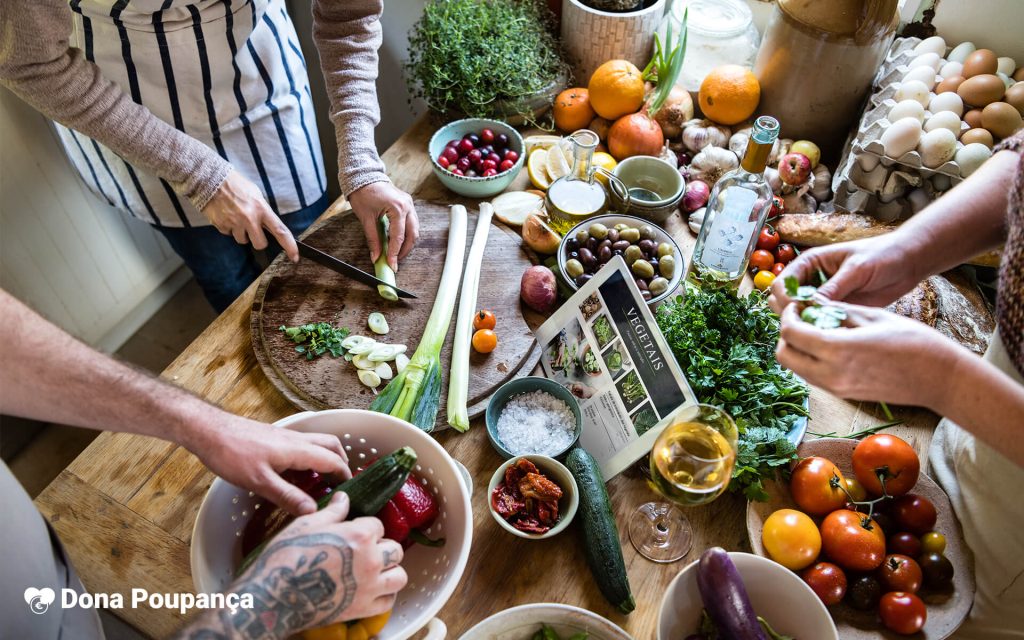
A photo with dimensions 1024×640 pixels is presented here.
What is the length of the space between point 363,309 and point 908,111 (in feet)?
4.44

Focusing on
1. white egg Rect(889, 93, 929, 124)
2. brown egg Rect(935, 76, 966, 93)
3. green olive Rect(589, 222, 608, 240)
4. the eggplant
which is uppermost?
brown egg Rect(935, 76, 966, 93)

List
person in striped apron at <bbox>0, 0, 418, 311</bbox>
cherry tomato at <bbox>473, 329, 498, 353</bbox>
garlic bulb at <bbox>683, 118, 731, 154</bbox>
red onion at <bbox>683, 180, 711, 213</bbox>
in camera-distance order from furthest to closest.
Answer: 1. garlic bulb at <bbox>683, 118, 731, 154</bbox>
2. red onion at <bbox>683, 180, 711, 213</bbox>
3. cherry tomato at <bbox>473, 329, 498, 353</bbox>
4. person in striped apron at <bbox>0, 0, 418, 311</bbox>

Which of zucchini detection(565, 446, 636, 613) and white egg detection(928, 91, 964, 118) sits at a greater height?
white egg detection(928, 91, 964, 118)

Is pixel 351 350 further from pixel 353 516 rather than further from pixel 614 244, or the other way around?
pixel 614 244

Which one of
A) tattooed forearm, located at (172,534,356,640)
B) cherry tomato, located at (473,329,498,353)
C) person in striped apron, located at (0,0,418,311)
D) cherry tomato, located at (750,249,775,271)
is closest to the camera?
tattooed forearm, located at (172,534,356,640)

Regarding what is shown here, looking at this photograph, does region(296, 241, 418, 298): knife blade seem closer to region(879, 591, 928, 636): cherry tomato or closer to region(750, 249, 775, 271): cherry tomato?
region(750, 249, 775, 271): cherry tomato

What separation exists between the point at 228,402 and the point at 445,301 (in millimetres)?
498

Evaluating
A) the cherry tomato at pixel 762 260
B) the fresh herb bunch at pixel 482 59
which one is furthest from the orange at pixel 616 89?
the cherry tomato at pixel 762 260

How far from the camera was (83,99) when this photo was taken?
129cm

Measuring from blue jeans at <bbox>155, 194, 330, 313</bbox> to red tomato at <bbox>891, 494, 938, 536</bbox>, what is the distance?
1.62m

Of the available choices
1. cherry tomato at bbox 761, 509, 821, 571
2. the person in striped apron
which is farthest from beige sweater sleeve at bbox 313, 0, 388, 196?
cherry tomato at bbox 761, 509, 821, 571

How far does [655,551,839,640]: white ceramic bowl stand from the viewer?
96 centimetres

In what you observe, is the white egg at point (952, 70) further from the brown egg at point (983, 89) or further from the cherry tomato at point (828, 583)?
the cherry tomato at point (828, 583)

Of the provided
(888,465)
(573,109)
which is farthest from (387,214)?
(888,465)
